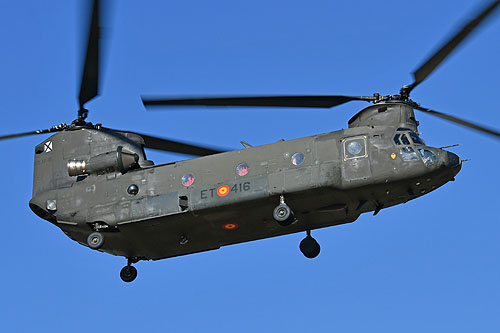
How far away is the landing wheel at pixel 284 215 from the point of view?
26312 mm

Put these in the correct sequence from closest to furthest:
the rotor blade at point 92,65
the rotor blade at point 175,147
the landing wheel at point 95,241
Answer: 1. the rotor blade at point 92,65
2. the landing wheel at point 95,241
3. the rotor blade at point 175,147

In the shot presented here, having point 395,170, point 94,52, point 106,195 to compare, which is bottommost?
point 395,170

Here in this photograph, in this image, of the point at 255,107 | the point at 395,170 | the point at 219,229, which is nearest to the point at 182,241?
the point at 219,229

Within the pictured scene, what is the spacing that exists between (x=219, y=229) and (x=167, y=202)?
1.86 m

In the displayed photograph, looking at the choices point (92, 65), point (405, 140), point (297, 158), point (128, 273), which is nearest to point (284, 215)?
point (297, 158)

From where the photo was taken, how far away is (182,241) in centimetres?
2898

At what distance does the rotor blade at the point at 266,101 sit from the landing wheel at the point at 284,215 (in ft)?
10.6

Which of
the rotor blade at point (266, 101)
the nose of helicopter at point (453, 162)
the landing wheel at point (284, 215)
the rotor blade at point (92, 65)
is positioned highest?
the rotor blade at point (92, 65)

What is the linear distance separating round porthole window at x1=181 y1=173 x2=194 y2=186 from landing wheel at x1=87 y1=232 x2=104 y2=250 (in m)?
3.20

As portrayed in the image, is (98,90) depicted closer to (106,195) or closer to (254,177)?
(106,195)

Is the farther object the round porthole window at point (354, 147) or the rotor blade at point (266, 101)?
the rotor blade at point (266, 101)

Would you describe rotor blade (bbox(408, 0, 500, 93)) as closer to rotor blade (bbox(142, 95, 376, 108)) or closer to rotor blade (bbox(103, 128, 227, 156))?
rotor blade (bbox(142, 95, 376, 108))

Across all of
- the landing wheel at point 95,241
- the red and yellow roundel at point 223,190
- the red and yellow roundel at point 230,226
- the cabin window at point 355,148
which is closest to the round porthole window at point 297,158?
the cabin window at point 355,148

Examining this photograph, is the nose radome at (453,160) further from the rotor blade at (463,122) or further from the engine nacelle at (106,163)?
the engine nacelle at (106,163)
